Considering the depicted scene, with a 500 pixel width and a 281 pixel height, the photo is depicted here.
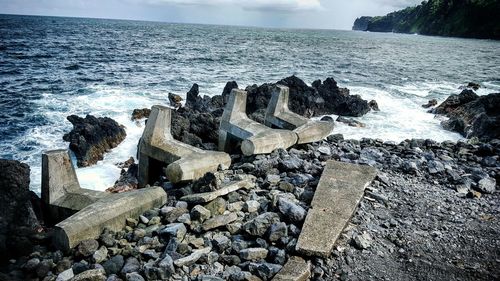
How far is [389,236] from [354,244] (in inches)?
24.2

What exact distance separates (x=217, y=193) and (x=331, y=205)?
1721mm

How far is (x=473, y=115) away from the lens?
16.1m

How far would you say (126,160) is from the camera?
11.7m

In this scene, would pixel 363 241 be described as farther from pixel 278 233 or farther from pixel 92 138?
pixel 92 138

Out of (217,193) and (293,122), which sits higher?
(293,122)

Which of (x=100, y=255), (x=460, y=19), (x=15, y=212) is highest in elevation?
(x=460, y=19)

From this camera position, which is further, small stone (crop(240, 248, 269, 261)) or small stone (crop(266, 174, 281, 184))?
small stone (crop(266, 174, 281, 184))

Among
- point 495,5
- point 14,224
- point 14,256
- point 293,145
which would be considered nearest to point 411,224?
point 293,145

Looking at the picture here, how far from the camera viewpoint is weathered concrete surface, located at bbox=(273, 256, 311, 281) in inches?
145

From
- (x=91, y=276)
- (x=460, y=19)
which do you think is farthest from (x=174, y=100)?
(x=460, y=19)

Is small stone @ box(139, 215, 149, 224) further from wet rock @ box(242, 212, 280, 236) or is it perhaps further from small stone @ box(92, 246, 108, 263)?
wet rock @ box(242, 212, 280, 236)

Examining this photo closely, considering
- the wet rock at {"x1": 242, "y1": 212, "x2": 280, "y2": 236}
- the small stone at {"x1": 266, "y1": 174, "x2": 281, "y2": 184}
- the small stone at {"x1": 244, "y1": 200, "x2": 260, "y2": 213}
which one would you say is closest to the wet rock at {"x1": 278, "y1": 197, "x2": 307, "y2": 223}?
the wet rock at {"x1": 242, "y1": 212, "x2": 280, "y2": 236}

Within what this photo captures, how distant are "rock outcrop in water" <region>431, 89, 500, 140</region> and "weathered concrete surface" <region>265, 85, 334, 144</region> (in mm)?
7246

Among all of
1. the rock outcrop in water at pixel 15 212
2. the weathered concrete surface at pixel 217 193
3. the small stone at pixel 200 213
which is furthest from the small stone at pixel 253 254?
the rock outcrop in water at pixel 15 212
